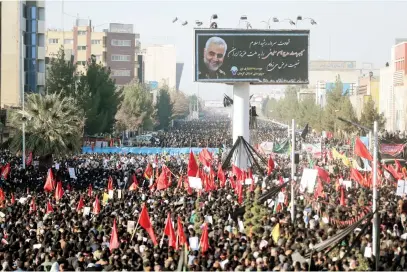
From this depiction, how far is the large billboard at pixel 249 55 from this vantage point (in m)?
44.9

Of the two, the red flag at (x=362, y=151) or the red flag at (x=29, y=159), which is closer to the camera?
the red flag at (x=362, y=151)

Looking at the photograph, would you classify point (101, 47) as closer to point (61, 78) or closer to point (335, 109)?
point (335, 109)

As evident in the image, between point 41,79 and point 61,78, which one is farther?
point 41,79

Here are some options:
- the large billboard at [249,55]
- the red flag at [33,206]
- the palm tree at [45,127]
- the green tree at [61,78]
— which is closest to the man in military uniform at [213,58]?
the large billboard at [249,55]

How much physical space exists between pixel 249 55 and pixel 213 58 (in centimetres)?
179

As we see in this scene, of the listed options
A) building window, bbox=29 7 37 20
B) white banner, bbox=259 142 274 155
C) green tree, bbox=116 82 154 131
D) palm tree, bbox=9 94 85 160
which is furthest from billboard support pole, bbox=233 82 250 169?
green tree, bbox=116 82 154 131

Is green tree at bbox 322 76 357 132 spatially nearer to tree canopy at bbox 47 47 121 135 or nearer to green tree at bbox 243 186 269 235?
tree canopy at bbox 47 47 121 135

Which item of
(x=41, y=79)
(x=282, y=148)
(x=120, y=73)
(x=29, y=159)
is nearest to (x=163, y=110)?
(x=120, y=73)

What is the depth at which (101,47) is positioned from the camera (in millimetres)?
133500

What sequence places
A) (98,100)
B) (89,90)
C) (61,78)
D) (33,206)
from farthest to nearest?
(98,100), (89,90), (61,78), (33,206)

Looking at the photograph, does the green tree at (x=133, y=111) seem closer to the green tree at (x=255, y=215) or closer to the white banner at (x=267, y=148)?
the white banner at (x=267, y=148)

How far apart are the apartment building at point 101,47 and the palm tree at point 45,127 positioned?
275 feet

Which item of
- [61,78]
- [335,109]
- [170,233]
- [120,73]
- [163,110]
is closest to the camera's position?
[170,233]

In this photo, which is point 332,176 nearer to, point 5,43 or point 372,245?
point 372,245
